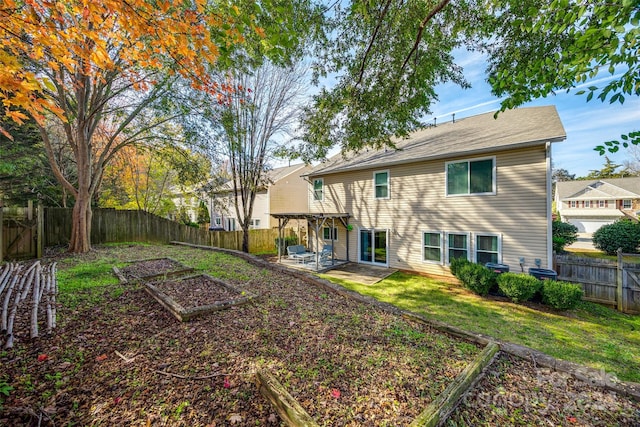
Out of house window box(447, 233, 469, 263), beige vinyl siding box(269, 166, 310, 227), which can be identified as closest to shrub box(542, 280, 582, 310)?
house window box(447, 233, 469, 263)

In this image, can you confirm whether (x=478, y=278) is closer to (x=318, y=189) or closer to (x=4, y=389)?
(x=318, y=189)

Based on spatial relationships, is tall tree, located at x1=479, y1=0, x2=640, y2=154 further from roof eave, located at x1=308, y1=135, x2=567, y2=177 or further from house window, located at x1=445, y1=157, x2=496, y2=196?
house window, located at x1=445, y1=157, x2=496, y2=196

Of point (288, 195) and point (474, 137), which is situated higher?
point (474, 137)

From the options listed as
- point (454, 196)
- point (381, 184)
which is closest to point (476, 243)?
point (454, 196)

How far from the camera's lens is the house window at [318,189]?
14195 mm

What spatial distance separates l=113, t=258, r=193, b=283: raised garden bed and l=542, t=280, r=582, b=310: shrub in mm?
9728

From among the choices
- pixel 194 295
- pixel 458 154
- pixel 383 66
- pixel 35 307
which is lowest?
pixel 194 295

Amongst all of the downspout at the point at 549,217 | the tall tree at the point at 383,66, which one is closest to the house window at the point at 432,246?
the downspout at the point at 549,217

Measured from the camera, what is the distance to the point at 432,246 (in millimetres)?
10297

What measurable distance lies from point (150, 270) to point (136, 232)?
810cm

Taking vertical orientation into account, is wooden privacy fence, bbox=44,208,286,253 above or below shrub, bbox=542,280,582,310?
above

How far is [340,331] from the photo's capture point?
379cm

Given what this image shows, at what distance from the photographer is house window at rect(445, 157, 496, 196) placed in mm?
8945

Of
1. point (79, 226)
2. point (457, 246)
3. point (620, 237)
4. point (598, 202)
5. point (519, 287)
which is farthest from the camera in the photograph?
point (598, 202)
